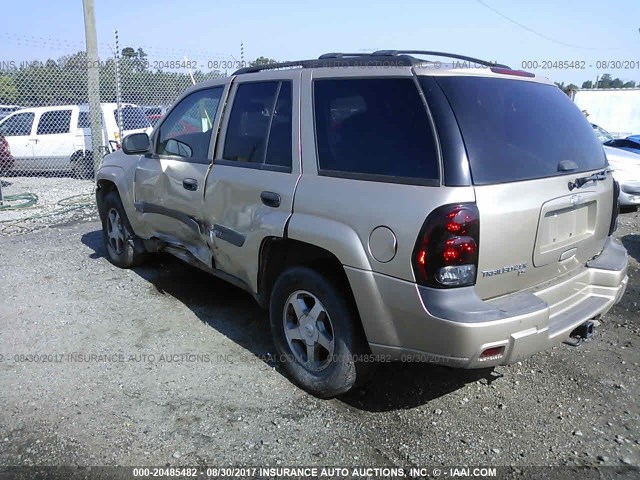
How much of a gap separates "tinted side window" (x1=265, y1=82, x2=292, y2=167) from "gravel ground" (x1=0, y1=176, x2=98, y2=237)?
18.2ft

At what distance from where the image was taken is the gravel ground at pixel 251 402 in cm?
277

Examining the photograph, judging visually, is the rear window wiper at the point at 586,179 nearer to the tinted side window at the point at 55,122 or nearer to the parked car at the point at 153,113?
the parked car at the point at 153,113

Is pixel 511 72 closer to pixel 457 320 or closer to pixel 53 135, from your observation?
pixel 457 320

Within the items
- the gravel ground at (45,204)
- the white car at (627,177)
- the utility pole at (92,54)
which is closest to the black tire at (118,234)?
the gravel ground at (45,204)

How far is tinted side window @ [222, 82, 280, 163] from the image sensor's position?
3.51 metres

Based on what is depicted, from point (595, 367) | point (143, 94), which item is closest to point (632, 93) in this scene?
point (143, 94)

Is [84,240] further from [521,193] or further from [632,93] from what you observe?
[632,93]

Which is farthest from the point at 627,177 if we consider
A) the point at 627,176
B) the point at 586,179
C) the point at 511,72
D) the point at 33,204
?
the point at 33,204

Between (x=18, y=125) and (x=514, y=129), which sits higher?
(x=514, y=129)

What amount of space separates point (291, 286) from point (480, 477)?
57.9 inches

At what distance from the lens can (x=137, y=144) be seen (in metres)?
4.68

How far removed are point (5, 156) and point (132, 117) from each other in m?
2.76

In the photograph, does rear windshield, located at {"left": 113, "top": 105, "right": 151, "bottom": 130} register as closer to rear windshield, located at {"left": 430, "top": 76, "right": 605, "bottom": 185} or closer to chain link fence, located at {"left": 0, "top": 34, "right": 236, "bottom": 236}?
chain link fence, located at {"left": 0, "top": 34, "right": 236, "bottom": 236}

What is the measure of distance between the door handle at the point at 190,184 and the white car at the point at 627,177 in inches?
282
